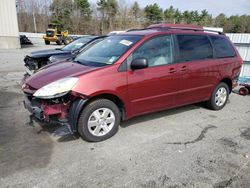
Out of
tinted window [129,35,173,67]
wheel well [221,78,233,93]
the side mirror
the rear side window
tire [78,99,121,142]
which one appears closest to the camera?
tire [78,99,121,142]

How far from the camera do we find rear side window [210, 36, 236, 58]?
5.68 meters

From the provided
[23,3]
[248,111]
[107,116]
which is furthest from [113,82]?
[23,3]

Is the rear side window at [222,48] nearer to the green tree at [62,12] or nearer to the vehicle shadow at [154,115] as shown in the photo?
the vehicle shadow at [154,115]

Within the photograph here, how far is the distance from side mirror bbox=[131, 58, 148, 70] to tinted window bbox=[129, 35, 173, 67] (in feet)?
0.40

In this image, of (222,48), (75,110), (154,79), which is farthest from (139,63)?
(222,48)

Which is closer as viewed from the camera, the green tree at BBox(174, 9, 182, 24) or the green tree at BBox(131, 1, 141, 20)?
the green tree at BBox(131, 1, 141, 20)

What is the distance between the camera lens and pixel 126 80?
4.18 m

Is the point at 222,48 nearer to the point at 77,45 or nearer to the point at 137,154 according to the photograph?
the point at 137,154

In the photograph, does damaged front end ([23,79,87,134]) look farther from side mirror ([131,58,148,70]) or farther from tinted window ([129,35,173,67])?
tinted window ([129,35,173,67])

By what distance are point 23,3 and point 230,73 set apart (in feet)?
201

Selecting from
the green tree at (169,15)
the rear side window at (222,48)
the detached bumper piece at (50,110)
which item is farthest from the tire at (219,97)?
the green tree at (169,15)

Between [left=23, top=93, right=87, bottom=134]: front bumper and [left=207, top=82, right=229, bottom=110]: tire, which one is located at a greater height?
[left=23, top=93, right=87, bottom=134]: front bumper

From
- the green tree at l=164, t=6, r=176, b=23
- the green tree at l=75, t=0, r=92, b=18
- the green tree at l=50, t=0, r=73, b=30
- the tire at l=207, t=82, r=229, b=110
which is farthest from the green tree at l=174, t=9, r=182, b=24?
the tire at l=207, t=82, r=229, b=110

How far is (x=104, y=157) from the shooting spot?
366 centimetres
